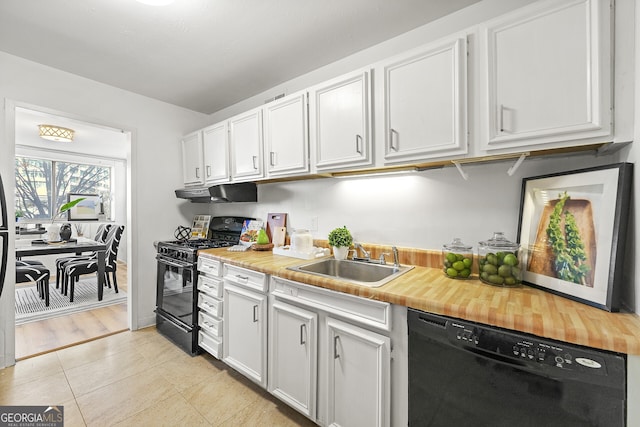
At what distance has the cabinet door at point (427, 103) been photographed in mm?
1384

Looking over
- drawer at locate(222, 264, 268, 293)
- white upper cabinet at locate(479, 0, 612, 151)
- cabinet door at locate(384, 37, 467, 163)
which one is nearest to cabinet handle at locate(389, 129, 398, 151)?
cabinet door at locate(384, 37, 467, 163)

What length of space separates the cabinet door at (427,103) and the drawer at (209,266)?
5.02 ft

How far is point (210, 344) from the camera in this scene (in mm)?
2279

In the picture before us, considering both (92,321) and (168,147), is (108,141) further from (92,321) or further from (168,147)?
(92,321)

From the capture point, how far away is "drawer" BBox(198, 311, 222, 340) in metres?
2.19

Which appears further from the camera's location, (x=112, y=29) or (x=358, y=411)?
(x=112, y=29)

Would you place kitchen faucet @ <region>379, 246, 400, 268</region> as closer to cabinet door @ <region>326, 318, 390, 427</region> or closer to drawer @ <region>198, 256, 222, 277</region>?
cabinet door @ <region>326, 318, 390, 427</region>

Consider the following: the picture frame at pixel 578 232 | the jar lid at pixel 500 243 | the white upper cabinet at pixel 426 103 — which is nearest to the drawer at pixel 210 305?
the white upper cabinet at pixel 426 103

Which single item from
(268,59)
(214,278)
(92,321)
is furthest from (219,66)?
(92,321)

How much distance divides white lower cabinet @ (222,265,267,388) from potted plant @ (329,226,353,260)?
541 millimetres

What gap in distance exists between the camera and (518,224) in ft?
4.82

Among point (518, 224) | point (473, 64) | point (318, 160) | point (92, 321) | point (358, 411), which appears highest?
point (473, 64)

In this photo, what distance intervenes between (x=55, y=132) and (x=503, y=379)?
218 inches

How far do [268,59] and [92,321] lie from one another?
3362 mm
